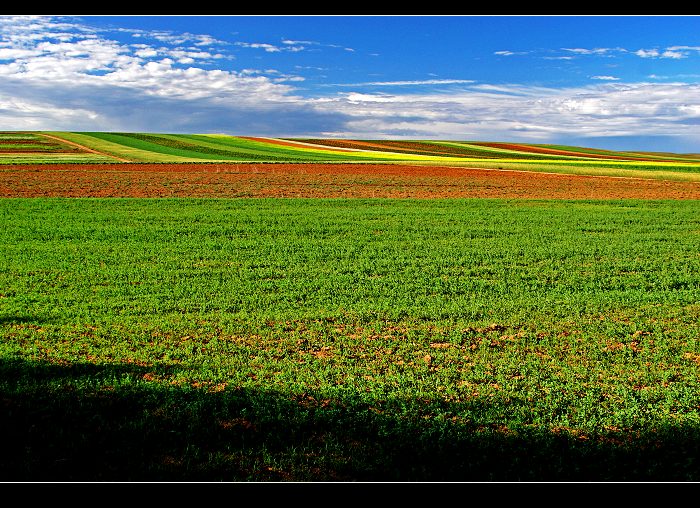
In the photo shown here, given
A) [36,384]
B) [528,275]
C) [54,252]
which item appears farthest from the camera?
[54,252]

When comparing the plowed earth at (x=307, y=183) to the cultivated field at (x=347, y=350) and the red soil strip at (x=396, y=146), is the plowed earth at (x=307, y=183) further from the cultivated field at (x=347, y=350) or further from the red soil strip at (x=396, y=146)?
the red soil strip at (x=396, y=146)

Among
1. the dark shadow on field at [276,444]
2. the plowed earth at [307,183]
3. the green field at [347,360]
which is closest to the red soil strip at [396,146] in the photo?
the plowed earth at [307,183]

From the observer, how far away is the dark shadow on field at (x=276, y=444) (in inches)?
207

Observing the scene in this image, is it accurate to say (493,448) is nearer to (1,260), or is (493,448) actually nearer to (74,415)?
(74,415)

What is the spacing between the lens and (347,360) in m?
8.21

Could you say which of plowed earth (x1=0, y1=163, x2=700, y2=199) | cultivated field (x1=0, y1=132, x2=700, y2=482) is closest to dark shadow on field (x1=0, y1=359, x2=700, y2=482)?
cultivated field (x1=0, y1=132, x2=700, y2=482)

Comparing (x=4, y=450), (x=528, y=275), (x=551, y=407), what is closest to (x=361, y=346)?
(x=551, y=407)

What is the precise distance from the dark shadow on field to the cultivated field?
0.02m

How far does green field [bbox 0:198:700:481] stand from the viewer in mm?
5539

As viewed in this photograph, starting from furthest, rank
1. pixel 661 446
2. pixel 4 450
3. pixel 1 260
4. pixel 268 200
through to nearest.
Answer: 1. pixel 268 200
2. pixel 1 260
3. pixel 661 446
4. pixel 4 450

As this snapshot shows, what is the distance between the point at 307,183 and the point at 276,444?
114 feet

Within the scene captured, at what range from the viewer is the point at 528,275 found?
45.1 feet

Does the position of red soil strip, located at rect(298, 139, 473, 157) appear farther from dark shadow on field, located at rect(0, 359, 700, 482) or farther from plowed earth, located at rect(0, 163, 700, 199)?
dark shadow on field, located at rect(0, 359, 700, 482)

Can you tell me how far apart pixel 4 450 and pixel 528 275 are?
1098 centimetres
